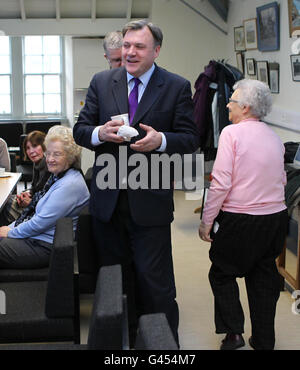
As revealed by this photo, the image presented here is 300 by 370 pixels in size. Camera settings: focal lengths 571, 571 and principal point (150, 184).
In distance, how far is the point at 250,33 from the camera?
7469 mm

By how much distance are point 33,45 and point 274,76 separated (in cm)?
561

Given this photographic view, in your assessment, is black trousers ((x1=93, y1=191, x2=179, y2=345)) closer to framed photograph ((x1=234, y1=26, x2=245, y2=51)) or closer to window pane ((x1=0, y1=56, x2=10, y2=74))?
framed photograph ((x1=234, y1=26, x2=245, y2=51))

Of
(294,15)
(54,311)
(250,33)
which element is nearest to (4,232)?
(54,311)

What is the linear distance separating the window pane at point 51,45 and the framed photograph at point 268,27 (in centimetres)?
482

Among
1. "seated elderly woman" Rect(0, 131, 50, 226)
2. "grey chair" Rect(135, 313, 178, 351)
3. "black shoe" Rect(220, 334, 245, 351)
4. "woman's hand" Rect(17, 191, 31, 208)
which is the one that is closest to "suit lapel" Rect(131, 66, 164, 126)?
"grey chair" Rect(135, 313, 178, 351)

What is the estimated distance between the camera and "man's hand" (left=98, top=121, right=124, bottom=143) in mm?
2715

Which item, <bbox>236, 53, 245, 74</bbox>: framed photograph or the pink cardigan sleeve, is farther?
<bbox>236, 53, 245, 74</bbox>: framed photograph

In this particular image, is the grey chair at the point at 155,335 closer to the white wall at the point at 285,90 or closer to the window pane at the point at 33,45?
the white wall at the point at 285,90

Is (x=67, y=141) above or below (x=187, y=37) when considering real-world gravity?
below

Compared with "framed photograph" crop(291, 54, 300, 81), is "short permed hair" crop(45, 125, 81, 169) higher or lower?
lower

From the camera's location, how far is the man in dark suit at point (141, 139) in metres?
2.84

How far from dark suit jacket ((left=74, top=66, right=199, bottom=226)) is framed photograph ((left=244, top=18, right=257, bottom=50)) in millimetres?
4693

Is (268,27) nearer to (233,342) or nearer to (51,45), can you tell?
(233,342)

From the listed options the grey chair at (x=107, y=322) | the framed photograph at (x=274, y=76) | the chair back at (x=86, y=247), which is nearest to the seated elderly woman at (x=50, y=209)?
the chair back at (x=86, y=247)
